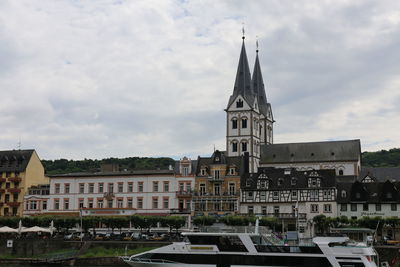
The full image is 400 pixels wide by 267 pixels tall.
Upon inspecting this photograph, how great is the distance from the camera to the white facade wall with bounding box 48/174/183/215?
91500 mm

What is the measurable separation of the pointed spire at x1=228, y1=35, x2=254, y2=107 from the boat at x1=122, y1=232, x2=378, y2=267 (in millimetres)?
75040

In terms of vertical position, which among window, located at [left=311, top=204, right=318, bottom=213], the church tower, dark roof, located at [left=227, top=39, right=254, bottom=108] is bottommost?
window, located at [left=311, top=204, right=318, bottom=213]

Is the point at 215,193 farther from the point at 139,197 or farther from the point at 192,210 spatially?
the point at 139,197

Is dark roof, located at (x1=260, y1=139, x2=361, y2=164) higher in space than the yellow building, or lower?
higher

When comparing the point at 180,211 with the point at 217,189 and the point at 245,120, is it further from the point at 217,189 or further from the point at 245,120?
the point at 245,120

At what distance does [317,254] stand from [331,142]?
233 feet

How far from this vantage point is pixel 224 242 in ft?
145

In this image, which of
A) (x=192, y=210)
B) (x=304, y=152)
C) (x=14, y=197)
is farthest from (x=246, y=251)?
(x=304, y=152)

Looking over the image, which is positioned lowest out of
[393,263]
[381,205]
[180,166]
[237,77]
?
[393,263]

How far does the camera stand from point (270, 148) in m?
116

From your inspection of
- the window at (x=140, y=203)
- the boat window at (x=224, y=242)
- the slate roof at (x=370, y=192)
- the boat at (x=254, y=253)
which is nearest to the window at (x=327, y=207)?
the slate roof at (x=370, y=192)

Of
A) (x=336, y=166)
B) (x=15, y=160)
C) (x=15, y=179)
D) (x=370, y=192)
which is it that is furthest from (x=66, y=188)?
(x=336, y=166)

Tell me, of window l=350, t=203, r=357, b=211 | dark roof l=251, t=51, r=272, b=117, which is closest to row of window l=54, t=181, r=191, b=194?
window l=350, t=203, r=357, b=211

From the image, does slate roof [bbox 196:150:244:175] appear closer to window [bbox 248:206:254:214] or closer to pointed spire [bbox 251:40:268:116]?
window [bbox 248:206:254:214]
